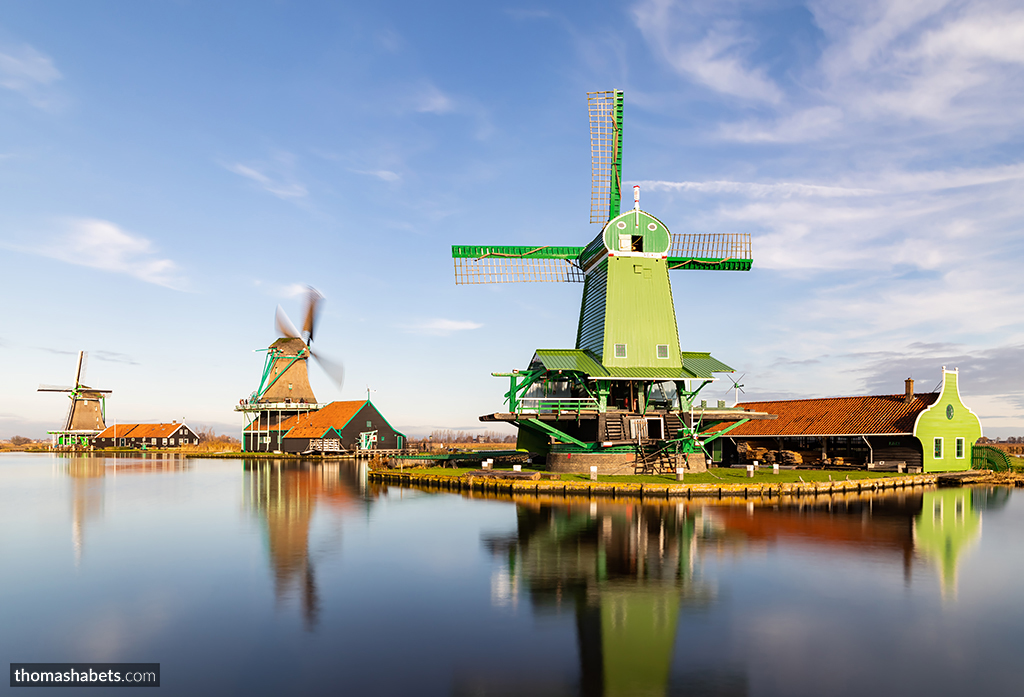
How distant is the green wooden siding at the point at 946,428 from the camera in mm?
35906

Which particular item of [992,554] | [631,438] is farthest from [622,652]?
[631,438]

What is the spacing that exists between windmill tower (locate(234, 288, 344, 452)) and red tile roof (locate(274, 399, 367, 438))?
1.66 meters

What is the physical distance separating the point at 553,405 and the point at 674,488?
7772mm

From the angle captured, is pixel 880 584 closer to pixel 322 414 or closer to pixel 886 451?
pixel 886 451

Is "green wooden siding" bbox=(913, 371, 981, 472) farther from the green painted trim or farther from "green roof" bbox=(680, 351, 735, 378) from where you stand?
the green painted trim

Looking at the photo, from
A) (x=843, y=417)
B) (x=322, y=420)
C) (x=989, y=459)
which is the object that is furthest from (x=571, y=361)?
(x=322, y=420)

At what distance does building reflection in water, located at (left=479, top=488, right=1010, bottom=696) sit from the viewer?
9.12 metres

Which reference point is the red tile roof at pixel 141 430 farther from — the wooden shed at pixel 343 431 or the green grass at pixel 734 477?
the green grass at pixel 734 477

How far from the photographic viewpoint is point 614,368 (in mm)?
32438

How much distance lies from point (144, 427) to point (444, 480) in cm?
8947

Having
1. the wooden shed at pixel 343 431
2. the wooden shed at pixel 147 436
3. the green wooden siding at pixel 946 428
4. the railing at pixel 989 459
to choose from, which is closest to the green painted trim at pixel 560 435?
the green wooden siding at pixel 946 428


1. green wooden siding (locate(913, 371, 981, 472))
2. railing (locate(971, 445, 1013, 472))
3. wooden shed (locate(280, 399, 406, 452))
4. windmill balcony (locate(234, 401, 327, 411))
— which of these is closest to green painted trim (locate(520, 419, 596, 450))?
green wooden siding (locate(913, 371, 981, 472))

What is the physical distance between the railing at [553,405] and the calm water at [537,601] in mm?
8587

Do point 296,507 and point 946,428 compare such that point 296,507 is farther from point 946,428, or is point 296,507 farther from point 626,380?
point 946,428
